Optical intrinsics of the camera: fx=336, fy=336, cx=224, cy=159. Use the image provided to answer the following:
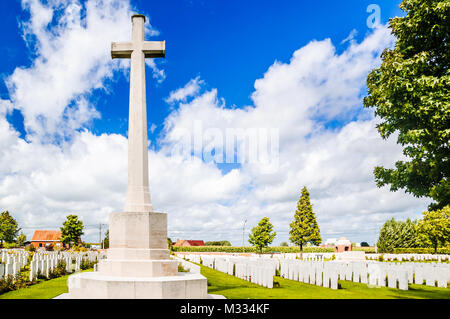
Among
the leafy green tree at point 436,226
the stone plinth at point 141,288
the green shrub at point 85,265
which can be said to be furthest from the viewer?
the leafy green tree at point 436,226

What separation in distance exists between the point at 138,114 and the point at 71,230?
5645 centimetres

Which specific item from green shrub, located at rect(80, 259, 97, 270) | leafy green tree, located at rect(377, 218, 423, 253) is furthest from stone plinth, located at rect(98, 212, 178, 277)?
leafy green tree, located at rect(377, 218, 423, 253)

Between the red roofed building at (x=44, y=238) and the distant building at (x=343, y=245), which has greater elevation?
the distant building at (x=343, y=245)

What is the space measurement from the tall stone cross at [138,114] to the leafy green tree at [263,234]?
43.6 m

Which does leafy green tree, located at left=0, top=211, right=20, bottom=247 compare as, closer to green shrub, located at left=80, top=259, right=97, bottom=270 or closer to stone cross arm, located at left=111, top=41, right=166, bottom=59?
green shrub, located at left=80, top=259, right=97, bottom=270

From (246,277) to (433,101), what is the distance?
36.7 ft

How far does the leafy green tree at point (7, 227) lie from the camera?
6675 centimetres

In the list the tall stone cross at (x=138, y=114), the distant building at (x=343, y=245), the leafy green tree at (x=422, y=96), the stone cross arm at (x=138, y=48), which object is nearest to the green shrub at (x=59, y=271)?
the tall stone cross at (x=138, y=114)

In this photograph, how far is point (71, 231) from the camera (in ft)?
194

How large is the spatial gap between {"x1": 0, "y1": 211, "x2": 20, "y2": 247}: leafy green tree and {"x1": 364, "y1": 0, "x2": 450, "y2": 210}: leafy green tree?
73407mm

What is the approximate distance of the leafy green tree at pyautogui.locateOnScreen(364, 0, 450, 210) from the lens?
1325 cm

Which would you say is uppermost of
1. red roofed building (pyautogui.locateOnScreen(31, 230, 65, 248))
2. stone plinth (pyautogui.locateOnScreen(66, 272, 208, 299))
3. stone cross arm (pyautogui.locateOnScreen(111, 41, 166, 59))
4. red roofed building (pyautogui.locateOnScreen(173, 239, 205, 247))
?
stone cross arm (pyautogui.locateOnScreen(111, 41, 166, 59))

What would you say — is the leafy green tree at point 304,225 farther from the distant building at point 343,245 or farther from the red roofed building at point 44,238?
the red roofed building at point 44,238
